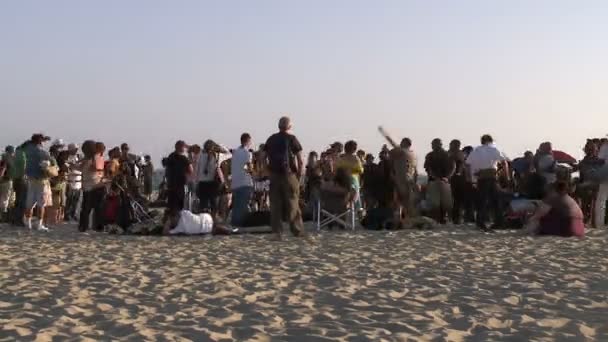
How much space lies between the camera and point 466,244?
9.56 meters

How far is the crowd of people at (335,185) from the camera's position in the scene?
10617 mm

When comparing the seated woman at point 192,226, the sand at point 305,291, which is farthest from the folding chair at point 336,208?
the sand at point 305,291

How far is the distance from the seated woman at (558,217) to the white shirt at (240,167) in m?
4.11

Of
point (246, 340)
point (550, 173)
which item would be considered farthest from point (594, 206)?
point (246, 340)

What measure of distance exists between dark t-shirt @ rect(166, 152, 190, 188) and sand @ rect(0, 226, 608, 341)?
2022 millimetres

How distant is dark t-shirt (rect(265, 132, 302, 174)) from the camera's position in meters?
10.2

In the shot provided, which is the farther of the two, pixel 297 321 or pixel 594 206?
pixel 594 206

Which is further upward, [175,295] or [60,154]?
[60,154]

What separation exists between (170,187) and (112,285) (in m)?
5.43

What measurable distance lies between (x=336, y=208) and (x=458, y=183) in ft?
7.81

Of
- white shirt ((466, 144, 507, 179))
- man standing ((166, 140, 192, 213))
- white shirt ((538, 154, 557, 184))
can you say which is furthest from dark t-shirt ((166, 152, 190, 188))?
white shirt ((538, 154, 557, 184))

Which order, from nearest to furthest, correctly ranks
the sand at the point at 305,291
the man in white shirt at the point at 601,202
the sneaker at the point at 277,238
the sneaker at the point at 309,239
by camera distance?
the sand at the point at 305,291 → the sneaker at the point at 309,239 → the sneaker at the point at 277,238 → the man in white shirt at the point at 601,202

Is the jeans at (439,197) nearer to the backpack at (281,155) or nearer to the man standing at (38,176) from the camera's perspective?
the backpack at (281,155)

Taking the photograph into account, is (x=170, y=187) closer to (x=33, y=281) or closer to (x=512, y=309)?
(x=33, y=281)
